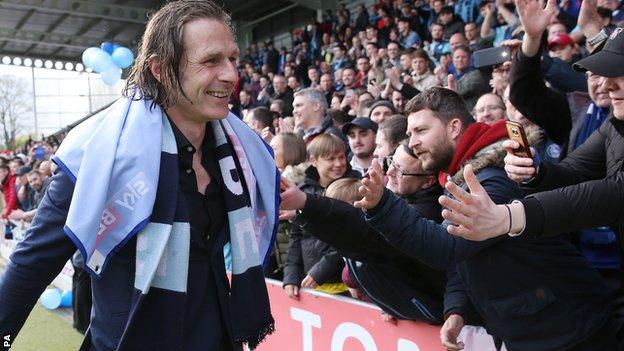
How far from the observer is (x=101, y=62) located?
786cm

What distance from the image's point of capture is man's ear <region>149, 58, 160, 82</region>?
185 cm

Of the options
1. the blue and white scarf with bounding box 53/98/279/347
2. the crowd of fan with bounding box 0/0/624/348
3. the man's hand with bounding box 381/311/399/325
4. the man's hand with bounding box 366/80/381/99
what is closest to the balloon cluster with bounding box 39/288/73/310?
the crowd of fan with bounding box 0/0/624/348

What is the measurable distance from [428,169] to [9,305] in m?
1.68

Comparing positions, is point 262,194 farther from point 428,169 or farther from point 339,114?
point 339,114

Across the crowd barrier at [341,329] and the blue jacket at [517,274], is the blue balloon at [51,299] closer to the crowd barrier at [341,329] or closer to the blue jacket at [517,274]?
the crowd barrier at [341,329]

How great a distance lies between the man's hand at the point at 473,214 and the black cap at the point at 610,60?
63 cm

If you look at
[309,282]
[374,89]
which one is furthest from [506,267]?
[374,89]

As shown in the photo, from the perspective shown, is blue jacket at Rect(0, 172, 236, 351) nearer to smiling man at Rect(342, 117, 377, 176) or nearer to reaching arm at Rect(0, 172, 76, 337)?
reaching arm at Rect(0, 172, 76, 337)

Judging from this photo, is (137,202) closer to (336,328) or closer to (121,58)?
(336,328)

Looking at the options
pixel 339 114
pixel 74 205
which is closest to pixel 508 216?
pixel 74 205

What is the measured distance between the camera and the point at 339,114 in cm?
644

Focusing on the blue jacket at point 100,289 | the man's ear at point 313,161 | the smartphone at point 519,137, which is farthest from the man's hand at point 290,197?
the man's ear at point 313,161

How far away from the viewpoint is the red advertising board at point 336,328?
9.80 ft

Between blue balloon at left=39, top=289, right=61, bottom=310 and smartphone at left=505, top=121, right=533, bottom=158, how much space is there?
21.4ft
